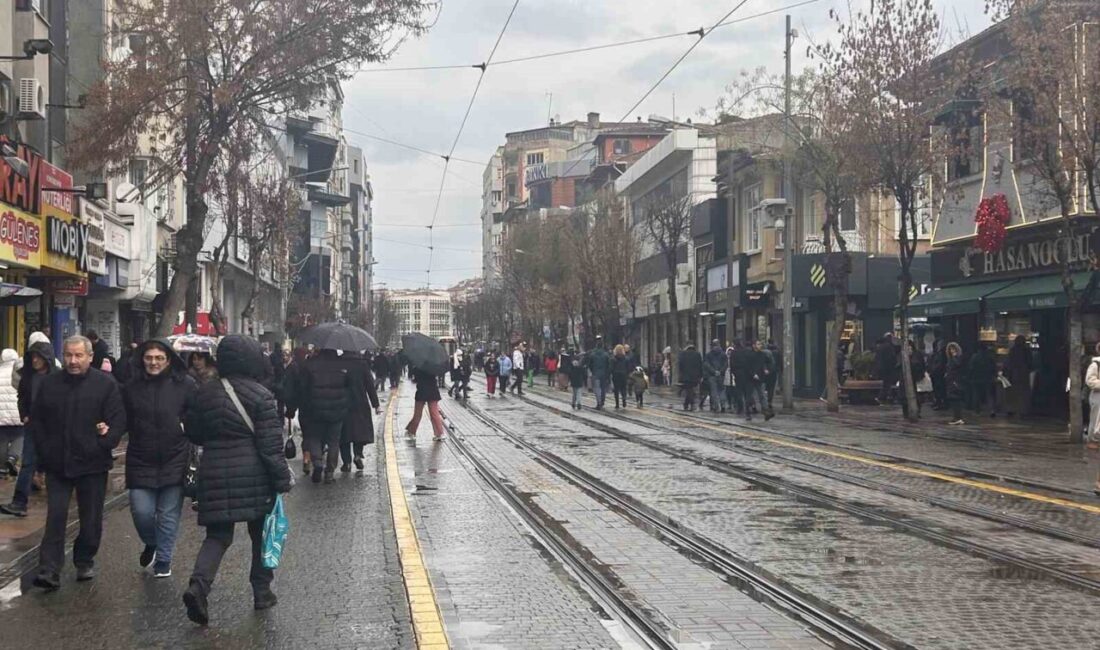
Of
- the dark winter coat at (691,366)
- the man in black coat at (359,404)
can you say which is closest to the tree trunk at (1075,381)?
the man in black coat at (359,404)

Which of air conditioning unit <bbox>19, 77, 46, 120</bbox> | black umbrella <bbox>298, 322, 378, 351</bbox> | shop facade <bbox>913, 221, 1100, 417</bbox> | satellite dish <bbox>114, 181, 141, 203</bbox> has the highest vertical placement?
air conditioning unit <bbox>19, 77, 46, 120</bbox>

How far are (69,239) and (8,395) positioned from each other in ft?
37.2

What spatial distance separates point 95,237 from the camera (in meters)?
28.7

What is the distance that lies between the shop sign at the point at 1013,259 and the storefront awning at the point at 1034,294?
268mm

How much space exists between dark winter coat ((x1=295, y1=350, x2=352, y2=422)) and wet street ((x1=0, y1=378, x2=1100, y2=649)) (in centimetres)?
87

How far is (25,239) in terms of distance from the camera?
2275cm

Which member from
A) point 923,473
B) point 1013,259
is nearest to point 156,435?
point 923,473

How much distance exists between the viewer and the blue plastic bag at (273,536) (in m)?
8.15

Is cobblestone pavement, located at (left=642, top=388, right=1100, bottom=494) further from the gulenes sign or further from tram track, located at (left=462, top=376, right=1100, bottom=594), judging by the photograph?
the gulenes sign

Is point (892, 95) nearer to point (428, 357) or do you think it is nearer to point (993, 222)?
point (993, 222)

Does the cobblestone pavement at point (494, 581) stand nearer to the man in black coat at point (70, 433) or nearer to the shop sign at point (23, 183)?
the man in black coat at point (70, 433)

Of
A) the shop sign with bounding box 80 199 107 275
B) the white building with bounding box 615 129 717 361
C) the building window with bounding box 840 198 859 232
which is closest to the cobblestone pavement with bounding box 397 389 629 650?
the shop sign with bounding box 80 199 107 275

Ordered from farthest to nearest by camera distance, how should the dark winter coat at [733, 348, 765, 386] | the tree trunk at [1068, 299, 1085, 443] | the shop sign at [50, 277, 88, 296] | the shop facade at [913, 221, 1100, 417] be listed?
the dark winter coat at [733, 348, 765, 386]
the shop facade at [913, 221, 1100, 417]
the shop sign at [50, 277, 88, 296]
the tree trunk at [1068, 299, 1085, 443]

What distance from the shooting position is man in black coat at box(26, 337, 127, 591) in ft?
29.7
